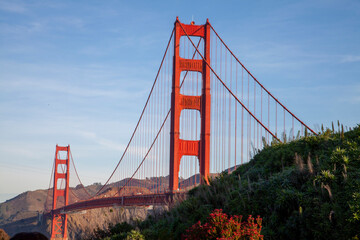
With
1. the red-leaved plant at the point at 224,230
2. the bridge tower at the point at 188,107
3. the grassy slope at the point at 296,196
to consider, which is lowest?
the red-leaved plant at the point at 224,230

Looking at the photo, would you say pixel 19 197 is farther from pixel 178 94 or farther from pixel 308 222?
pixel 308 222

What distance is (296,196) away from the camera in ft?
35.3

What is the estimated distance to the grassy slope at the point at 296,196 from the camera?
9945 mm

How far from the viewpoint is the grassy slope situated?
32.6ft

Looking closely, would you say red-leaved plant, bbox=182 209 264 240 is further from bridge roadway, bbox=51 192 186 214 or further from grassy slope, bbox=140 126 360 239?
bridge roadway, bbox=51 192 186 214

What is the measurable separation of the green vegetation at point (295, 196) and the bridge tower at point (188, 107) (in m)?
16.3

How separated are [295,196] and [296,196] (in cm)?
2

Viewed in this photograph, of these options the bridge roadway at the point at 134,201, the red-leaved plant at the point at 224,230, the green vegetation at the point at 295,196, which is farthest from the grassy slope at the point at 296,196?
the bridge roadway at the point at 134,201

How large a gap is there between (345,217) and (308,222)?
2.58ft

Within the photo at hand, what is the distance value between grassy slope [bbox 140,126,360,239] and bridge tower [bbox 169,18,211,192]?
646 inches

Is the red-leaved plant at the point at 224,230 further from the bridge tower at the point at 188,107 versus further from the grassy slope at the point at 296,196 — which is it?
the bridge tower at the point at 188,107

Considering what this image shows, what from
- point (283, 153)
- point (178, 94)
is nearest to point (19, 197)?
point (178, 94)

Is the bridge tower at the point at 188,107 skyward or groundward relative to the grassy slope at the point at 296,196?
skyward

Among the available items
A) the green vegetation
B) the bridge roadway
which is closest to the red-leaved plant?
the green vegetation
